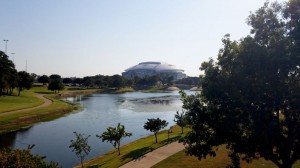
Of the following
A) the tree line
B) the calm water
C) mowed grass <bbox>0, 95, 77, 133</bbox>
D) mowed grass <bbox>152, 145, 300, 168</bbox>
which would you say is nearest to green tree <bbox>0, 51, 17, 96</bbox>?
the tree line

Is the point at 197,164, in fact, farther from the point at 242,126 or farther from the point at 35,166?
the point at 35,166

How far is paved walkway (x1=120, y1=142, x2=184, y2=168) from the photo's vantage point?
1233 inches

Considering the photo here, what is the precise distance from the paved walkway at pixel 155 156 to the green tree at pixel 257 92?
11790 mm

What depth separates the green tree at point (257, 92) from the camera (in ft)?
56.4

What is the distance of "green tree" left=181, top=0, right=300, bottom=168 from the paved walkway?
11790 mm

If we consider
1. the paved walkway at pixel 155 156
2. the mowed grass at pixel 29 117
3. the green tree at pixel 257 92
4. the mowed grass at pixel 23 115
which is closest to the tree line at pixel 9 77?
the mowed grass at pixel 23 115

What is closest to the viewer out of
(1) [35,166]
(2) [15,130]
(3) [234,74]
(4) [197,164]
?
(3) [234,74]

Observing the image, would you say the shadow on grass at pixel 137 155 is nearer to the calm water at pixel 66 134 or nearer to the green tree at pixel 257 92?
the calm water at pixel 66 134

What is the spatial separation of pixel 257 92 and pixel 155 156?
721 inches

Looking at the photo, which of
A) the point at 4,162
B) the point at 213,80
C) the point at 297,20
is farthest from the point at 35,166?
the point at 297,20

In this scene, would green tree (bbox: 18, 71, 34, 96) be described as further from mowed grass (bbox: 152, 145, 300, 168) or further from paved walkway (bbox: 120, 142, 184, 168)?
mowed grass (bbox: 152, 145, 300, 168)

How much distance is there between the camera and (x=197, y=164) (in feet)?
98.1

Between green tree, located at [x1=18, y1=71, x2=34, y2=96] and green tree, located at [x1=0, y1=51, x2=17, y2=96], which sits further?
green tree, located at [x1=18, y1=71, x2=34, y2=96]

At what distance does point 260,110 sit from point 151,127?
1078 inches
